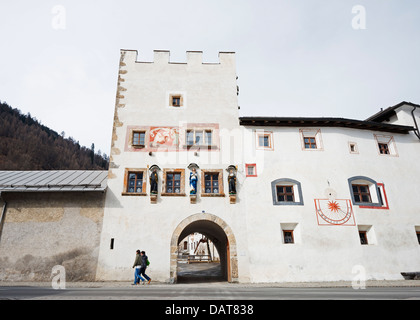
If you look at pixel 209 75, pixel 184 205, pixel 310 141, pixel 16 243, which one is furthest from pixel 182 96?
pixel 16 243

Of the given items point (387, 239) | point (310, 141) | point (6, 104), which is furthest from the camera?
point (6, 104)

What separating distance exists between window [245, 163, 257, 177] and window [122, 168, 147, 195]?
615 cm

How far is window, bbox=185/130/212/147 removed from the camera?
16844mm

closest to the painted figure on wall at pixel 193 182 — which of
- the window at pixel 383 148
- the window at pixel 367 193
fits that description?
the window at pixel 367 193

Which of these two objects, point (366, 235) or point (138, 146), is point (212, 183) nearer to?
point (138, 146)

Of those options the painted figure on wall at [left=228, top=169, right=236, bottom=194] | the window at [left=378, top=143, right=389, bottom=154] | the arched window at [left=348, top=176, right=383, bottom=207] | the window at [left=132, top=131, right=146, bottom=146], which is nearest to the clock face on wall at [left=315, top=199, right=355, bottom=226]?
the arched window at [left=348, top=176, right=383, bottom=207]

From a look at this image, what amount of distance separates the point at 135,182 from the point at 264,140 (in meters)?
8.47

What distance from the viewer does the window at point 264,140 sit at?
55.4 ft

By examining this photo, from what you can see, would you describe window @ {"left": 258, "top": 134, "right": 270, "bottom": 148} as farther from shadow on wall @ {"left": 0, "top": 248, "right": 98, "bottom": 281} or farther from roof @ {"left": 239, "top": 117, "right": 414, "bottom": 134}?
shadow on wall @ {"left": 0, "top": 248, "right": 98, "bottom": 281}

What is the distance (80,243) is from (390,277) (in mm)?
16791

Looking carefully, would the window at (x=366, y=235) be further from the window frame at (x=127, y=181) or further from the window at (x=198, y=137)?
the window frame at (x=127, y=181)

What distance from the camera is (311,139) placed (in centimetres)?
1744

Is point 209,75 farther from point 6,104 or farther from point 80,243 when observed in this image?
point 6,104

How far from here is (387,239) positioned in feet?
49.9
